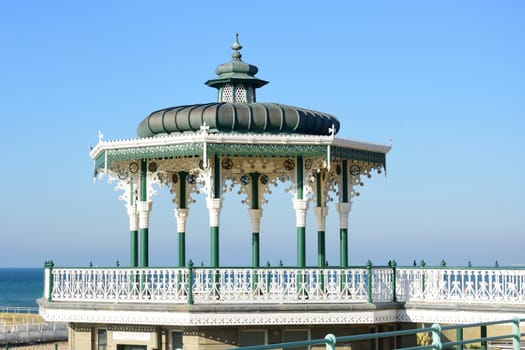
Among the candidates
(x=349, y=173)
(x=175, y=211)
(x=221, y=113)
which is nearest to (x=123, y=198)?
(x=175, y=211)

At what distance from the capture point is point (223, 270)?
21703 millimetres

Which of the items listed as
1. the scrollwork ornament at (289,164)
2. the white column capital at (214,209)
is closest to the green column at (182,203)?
the scrollwork ornament at (289,164)

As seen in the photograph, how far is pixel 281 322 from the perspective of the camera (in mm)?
21422

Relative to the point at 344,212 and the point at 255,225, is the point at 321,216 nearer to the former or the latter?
the point at 344,212

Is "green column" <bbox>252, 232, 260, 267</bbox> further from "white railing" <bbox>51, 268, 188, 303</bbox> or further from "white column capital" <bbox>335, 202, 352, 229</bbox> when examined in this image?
"white railing" <bbox>51, 268, 188, 303</bbox>

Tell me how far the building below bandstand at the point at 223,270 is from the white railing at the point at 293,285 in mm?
29

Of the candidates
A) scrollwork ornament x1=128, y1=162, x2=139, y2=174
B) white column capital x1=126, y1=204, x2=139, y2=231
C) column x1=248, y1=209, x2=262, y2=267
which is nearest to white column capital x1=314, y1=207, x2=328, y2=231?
column x1=248, y1=209, x2=262, y2=267

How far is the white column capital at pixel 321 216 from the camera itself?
25312 millimetres

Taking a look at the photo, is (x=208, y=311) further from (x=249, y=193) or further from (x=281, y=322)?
(x=249, y=193)

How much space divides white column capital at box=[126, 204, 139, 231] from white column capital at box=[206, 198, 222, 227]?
2.93 m

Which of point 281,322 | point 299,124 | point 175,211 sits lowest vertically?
point 281,322

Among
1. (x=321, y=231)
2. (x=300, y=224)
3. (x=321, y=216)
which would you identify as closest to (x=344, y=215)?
(x=321, y=216)

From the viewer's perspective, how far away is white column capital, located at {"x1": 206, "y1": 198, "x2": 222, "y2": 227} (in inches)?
890

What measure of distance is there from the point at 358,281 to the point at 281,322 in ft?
6.58
